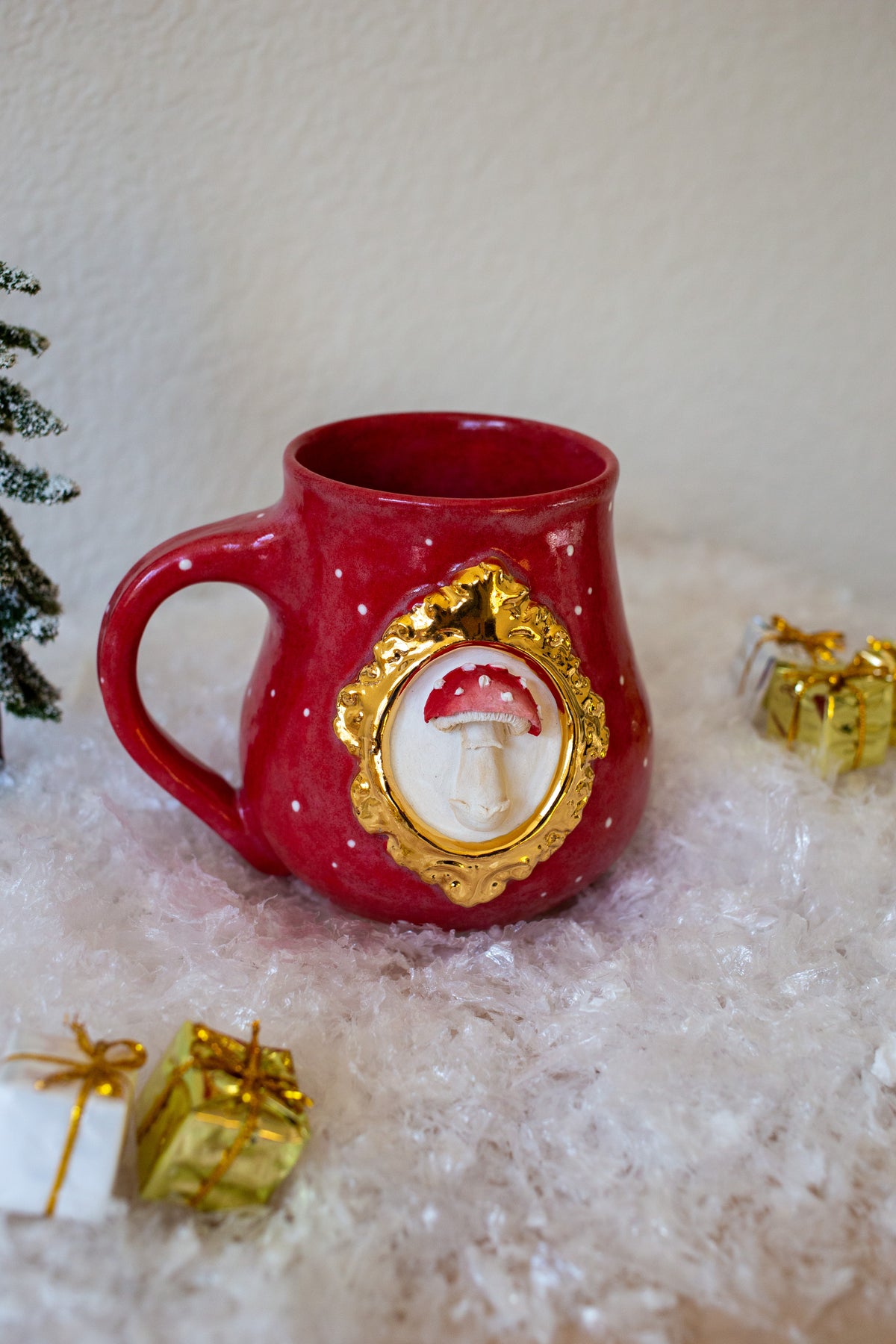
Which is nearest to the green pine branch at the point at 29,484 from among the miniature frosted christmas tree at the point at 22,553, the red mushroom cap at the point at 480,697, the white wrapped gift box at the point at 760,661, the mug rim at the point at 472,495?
the miniature frosted christmas tree at the point at 22,553

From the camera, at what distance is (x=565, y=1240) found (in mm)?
430

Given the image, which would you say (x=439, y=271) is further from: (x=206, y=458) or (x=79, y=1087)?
(x=79, y=1087)

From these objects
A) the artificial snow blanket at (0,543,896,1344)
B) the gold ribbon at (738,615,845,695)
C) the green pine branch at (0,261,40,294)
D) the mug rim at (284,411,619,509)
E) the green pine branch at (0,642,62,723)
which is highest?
the green pine branch at (0,261,40,294)

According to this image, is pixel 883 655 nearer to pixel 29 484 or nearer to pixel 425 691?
pixel 425 691

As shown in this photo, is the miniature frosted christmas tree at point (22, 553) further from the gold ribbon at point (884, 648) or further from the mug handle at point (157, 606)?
the gold ribbon at point (884, 648)

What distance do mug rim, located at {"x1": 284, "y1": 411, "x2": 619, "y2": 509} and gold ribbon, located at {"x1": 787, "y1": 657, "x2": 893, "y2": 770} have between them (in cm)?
22

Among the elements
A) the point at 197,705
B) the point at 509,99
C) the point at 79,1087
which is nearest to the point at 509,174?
the point at 509,99

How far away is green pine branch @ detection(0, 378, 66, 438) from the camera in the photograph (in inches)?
23.4

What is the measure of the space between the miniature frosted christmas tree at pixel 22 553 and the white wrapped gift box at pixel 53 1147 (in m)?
0.29

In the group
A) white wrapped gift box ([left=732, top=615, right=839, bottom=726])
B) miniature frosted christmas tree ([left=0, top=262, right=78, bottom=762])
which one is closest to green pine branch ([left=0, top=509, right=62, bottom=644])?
miniature frosted christmas tree ([left=0, top=262, right=78, bottom=762])

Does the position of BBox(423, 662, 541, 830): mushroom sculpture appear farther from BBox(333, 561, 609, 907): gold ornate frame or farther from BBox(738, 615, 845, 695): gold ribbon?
BBox(738, 615, 845, 695): gold ribbon

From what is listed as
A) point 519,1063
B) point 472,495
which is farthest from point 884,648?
point 519,1063

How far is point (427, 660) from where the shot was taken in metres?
0.52

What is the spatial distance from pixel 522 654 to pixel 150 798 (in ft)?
0.95
